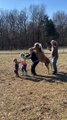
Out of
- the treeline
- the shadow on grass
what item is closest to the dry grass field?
the shadow on grass

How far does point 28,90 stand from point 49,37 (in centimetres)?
6842

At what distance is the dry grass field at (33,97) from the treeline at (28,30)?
63.0 m

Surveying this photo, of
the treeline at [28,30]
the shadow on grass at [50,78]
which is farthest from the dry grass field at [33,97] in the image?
the treeline at [28,30]

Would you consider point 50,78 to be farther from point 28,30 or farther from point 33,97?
point 28,30

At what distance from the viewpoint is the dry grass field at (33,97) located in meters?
6.57

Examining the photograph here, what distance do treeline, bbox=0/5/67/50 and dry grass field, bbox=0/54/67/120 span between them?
6304 cm

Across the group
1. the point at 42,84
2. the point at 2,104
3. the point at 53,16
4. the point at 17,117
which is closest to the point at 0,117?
the point at 17,117

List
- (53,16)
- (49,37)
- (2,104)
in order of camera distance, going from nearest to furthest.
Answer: (2,104), (49,37), (53,16)

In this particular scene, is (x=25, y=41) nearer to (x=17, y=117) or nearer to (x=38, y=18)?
(x=38, y=18)

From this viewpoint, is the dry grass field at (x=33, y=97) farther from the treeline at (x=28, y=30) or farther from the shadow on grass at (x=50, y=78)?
the treeline at (x=28, y=30)

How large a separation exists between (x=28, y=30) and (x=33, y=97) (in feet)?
244

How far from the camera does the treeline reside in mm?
76625

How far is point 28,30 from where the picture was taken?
8162 cm

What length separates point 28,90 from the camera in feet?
29.9
